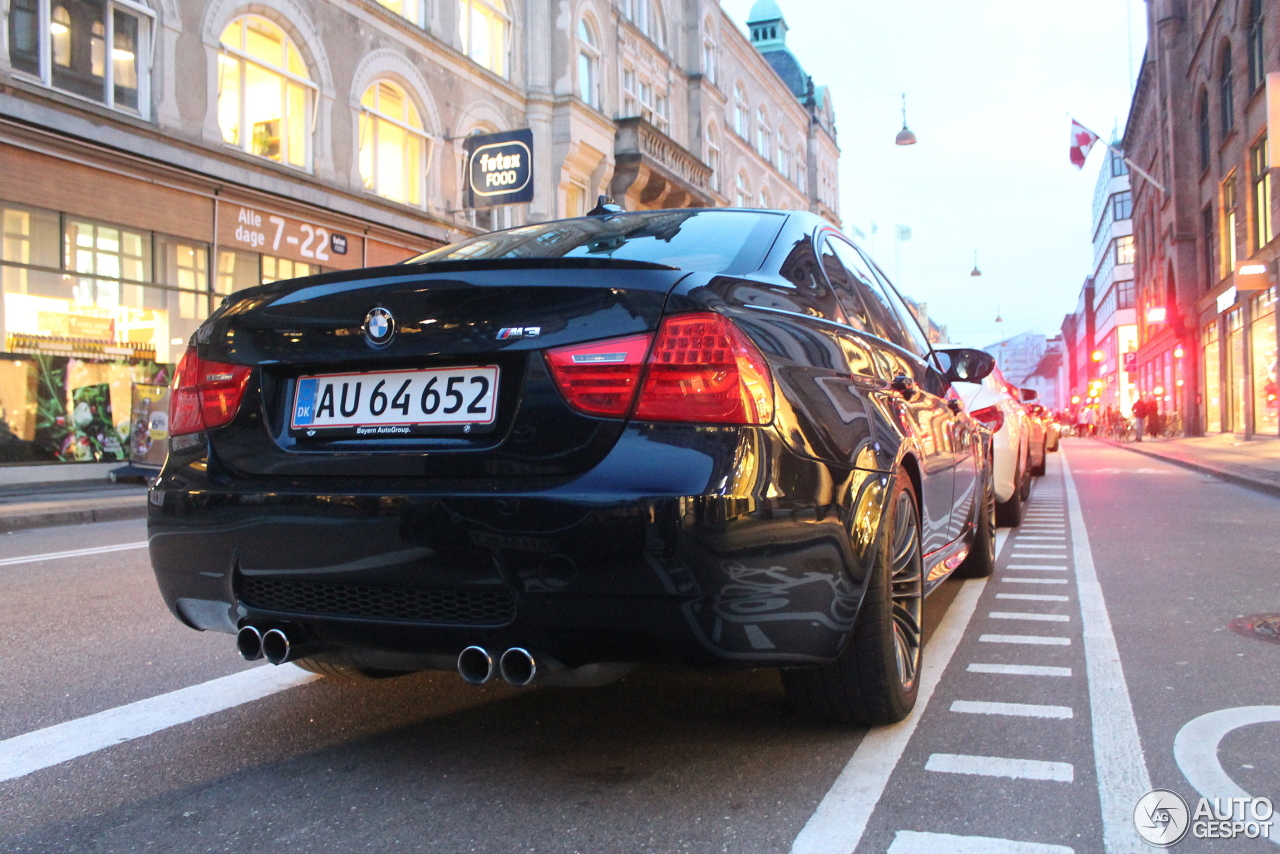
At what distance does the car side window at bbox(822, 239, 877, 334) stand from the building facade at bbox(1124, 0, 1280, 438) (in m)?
25.4

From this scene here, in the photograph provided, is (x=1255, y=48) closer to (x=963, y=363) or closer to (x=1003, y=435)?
(x=1003, y=435)

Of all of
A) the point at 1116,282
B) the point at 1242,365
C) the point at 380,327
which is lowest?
the point at 380,327

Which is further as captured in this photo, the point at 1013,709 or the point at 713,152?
the point at 713,152

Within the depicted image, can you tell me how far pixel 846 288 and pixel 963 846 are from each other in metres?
1.76

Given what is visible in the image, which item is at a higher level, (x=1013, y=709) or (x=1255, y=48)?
(x=1255, y=48)

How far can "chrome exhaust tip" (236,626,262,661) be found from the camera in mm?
2527

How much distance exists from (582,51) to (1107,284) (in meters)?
57.2

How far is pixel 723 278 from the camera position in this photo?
249 centimetres

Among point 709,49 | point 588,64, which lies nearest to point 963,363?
point 588,64

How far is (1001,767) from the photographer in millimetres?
2660

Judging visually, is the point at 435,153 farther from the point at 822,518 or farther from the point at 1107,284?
the point at 1107,284

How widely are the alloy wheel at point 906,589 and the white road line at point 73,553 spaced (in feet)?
19.5

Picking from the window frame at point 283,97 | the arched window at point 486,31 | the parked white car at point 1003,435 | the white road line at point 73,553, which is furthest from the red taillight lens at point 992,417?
the arched window at point 486,31

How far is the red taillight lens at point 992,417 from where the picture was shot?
714 cm
